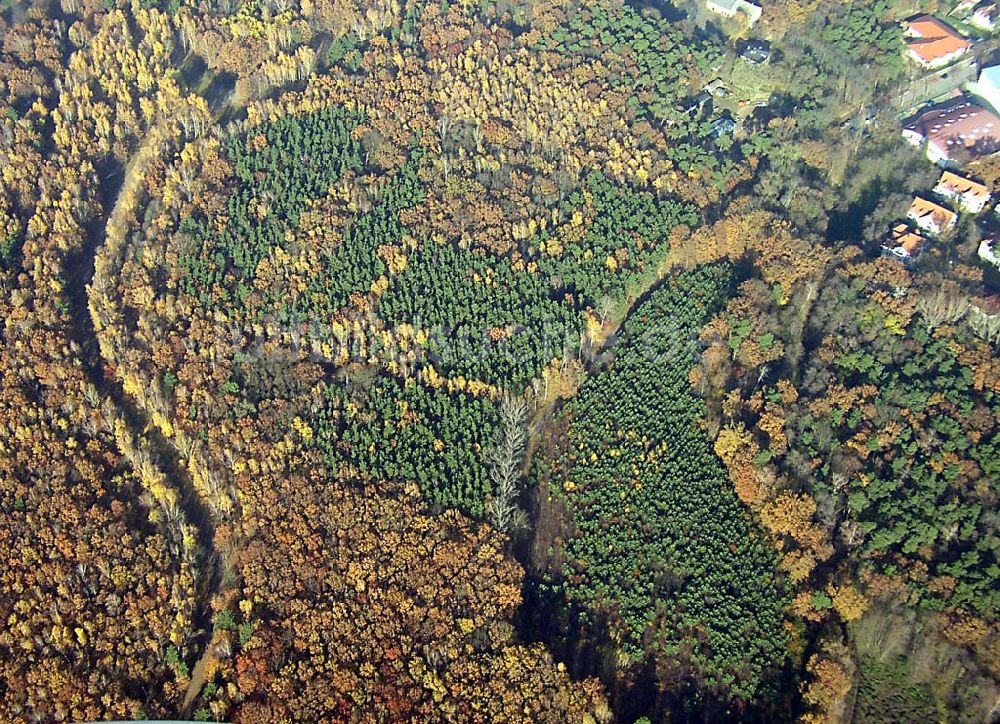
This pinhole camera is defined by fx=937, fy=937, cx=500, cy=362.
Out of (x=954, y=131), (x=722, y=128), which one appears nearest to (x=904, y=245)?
(x=954, y=131)

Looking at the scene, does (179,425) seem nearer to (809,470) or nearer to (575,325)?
(575,325)

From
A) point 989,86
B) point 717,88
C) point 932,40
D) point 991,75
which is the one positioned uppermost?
point 932,40

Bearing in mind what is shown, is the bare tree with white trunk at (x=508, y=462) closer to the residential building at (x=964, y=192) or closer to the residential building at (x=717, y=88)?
the residential building at (x=964, y=192)

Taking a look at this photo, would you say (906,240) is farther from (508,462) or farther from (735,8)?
(735,8)

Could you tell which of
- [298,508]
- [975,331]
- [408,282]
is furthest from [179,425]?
[975,331]

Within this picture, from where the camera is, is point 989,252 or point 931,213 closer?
point 989,252

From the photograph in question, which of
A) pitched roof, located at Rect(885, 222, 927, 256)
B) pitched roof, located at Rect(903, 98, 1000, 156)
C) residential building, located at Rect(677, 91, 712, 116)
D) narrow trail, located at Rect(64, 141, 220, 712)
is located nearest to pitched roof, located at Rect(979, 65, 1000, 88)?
pitched roof, located at Rect(903, 98, 1000, 156)
